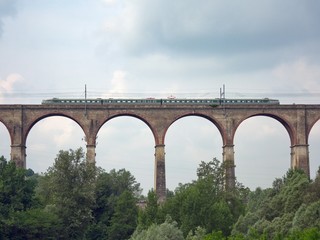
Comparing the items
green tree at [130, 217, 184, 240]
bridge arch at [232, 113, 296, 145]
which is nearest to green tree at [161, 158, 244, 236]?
green tree at [130, 217, 184, 240]

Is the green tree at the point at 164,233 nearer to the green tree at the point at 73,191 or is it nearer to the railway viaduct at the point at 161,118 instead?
the green tree at the point at 73,191

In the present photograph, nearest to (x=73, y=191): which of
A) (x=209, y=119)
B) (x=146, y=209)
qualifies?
(x=146, y=209)

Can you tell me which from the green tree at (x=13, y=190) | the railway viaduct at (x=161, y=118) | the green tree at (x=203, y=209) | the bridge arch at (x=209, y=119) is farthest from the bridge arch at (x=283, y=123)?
the green tree at (x=13, y=190)

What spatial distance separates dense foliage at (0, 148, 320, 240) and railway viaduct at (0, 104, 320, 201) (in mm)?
4689

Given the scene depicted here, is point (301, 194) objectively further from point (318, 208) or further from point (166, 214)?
point (166, 214)

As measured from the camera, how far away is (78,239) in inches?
2116

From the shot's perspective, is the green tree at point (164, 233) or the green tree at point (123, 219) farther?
the green tree at point (123, 219)

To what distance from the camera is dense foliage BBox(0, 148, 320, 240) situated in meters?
41.7

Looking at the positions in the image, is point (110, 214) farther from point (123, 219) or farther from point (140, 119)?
point (140, 119)

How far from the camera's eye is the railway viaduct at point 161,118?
62.8 m

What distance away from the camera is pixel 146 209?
165ft

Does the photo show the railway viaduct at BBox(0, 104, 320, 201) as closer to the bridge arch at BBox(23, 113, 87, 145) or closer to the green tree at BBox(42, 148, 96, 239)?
the bridge arch at BBox(23, 113, 87, 145)

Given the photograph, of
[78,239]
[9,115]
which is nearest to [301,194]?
[78,239]

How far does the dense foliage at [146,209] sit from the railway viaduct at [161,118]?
469 cm
